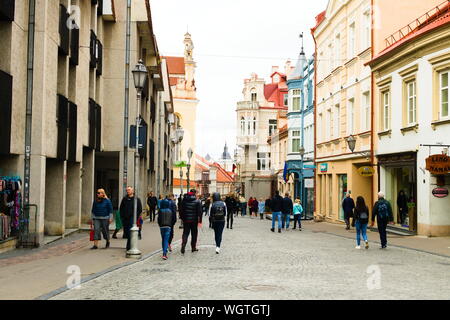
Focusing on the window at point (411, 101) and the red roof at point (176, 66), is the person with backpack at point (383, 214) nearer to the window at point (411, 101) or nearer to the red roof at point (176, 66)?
the window at point (411, 101)

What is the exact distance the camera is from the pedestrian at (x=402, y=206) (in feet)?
83.3

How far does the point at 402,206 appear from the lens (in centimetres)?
2567

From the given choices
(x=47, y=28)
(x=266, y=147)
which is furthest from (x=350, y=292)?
(x=266, y=147)

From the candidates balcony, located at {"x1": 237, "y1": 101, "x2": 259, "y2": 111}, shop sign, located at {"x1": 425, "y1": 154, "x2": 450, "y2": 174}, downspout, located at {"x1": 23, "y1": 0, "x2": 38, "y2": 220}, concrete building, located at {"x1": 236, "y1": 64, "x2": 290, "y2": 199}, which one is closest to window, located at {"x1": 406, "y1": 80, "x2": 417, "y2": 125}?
shop sign, located at {"x1": 425, "y1": 154, "x2": 450, "y2": 174}

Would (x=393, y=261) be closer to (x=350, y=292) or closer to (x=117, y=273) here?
(x=350, y=292)

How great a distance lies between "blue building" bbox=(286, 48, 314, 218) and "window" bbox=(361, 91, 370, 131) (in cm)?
1104

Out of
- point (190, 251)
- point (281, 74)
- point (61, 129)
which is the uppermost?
point (281, 74)

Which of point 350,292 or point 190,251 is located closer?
point 350,292

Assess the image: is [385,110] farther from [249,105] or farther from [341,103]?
[249,105]

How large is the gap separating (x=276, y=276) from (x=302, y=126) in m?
35.8

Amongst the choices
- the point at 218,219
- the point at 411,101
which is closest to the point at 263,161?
the point at 411,101

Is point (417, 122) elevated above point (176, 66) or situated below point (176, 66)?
below

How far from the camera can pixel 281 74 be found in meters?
88.2
